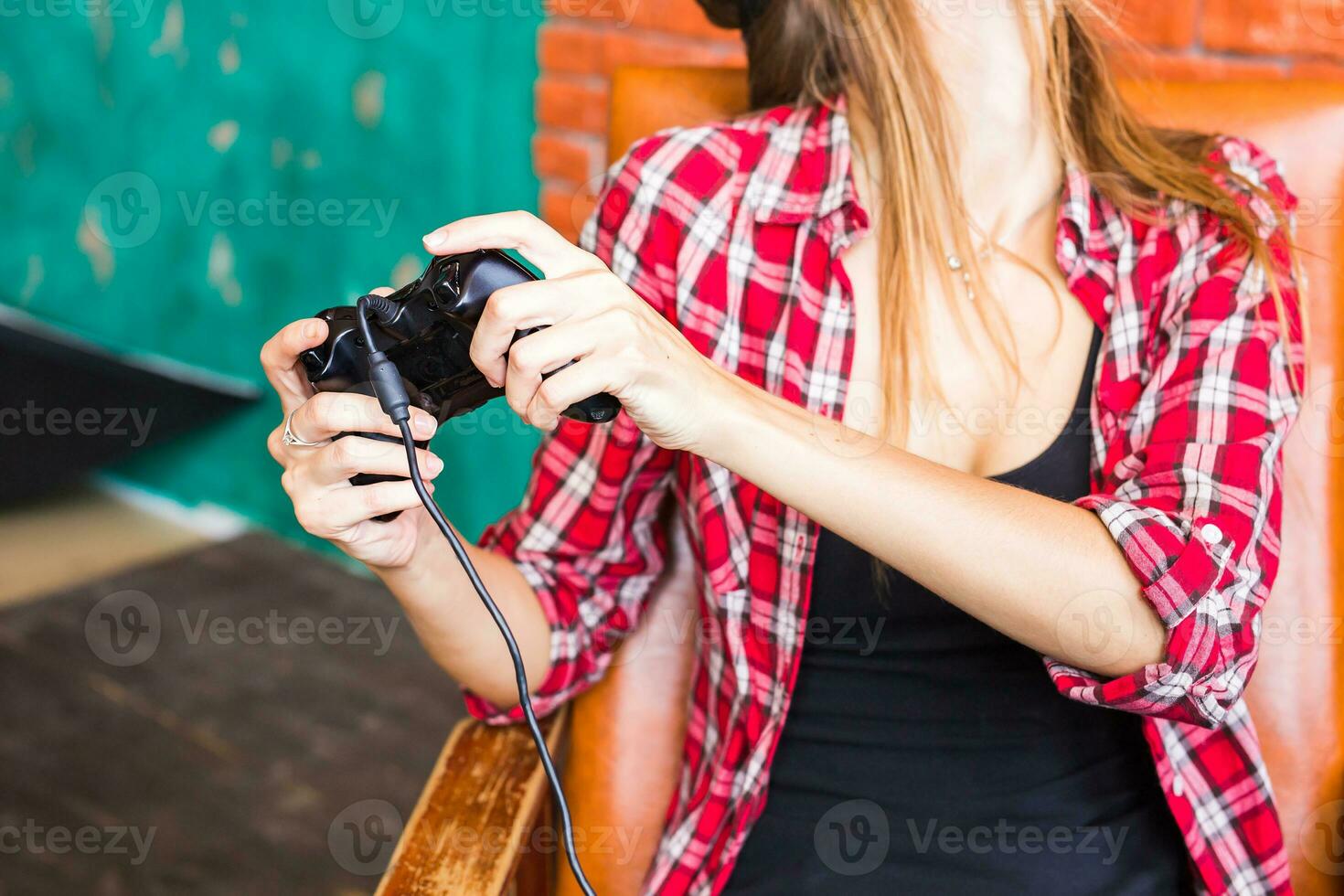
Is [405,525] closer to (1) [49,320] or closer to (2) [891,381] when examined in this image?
(2) [891,381]

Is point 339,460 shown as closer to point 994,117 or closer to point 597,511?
point 597,511

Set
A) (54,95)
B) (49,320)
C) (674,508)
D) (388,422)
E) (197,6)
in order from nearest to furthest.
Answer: (388,422), (674,508), (197,6), (54,95), (49,320)

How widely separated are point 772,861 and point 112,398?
7.27 feet

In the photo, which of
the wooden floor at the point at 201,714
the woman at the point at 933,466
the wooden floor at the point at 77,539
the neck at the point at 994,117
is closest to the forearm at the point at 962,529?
the woman at the point at 933,466

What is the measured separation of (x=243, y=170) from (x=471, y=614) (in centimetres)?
177

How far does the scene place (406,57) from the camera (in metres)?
1.97

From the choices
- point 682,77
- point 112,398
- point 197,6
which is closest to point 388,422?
point 682,77

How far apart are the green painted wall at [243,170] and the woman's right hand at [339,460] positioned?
120cm

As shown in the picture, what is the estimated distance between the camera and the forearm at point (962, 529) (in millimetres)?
657

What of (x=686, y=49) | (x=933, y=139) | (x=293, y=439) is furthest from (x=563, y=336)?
(x=686, y=49)

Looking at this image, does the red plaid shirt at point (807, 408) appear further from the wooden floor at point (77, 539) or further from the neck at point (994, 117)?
the wooden floor at point (77, 539)

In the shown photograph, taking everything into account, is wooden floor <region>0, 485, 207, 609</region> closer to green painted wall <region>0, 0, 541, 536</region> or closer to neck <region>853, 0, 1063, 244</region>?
green painted wall <region>0, 0, 541, 536</region>

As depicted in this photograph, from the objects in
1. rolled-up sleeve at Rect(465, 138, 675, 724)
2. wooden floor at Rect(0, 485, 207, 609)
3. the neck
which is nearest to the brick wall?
the neck

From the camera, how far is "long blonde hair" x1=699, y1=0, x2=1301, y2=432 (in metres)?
0.87
